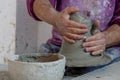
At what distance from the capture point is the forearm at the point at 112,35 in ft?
3.38

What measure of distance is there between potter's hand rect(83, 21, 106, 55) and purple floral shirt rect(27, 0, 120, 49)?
0.55 ft

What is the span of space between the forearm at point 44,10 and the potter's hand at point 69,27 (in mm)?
76

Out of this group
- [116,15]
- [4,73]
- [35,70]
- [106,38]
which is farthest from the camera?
[116,15]

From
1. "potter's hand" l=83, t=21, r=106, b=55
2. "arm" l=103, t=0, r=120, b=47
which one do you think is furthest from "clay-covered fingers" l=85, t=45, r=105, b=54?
"arm" l=103, t=0, r=120, b=47

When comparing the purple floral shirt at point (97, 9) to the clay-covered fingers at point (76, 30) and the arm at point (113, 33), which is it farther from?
the clay-covered fingers at point (76, 30)

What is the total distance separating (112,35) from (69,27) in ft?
0.82

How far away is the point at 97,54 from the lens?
33.9 inches

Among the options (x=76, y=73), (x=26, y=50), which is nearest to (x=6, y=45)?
(x=26, y=50)

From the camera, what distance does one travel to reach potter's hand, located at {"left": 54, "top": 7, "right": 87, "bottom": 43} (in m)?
0.82

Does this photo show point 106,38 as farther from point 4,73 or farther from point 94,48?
point 4,73

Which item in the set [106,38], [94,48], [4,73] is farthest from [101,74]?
[4,73]

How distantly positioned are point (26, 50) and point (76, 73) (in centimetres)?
108

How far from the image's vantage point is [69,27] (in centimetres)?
87

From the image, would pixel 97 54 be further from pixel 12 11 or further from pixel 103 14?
pixel 12 11
